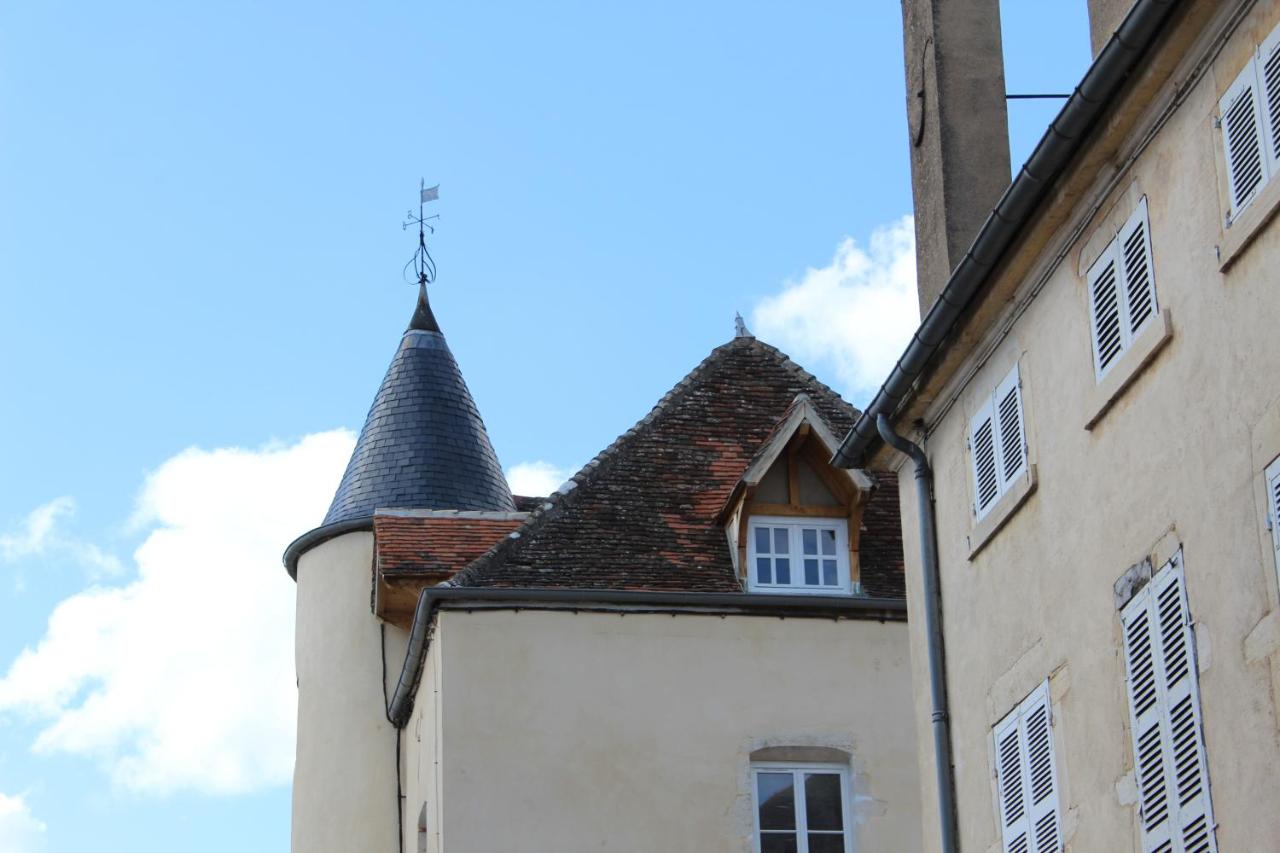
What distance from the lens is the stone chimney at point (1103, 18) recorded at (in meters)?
15.7

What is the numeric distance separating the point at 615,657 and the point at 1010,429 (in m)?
7.77

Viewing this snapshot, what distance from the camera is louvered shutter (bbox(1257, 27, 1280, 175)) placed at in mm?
10578

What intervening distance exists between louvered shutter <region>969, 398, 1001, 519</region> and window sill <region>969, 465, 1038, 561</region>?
10cm

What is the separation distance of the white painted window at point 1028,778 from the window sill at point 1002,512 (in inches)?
46.3

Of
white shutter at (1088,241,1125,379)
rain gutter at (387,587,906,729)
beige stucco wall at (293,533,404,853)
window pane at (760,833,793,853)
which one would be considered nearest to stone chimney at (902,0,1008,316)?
white shutter at (1088,241,1125,379)

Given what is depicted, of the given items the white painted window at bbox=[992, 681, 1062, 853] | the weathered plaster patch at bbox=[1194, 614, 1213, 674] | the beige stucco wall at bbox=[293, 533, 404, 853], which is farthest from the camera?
the beige stucco wall at bbox=[293, 533, 404, 853]

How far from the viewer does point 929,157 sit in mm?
17641

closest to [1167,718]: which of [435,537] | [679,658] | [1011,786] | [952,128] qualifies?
[1011,786]

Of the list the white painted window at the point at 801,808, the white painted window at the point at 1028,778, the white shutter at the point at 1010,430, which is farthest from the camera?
the white painted window at the point at 801,808


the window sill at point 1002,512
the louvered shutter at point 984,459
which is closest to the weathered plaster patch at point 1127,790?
the window sill at point 1002,512

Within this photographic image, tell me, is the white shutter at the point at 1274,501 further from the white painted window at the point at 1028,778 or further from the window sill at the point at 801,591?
the window sill at the point at 801,591

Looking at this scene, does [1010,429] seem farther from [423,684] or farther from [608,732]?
[423,684]

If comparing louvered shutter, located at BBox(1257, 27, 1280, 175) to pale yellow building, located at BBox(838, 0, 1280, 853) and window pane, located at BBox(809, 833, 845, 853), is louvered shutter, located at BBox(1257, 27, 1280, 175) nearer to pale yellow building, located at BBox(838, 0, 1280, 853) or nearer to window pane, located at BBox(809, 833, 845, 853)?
pale yellow building, located at BBox(838, 0, 1280, 853)

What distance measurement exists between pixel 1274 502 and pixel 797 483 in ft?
37.8
